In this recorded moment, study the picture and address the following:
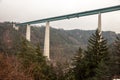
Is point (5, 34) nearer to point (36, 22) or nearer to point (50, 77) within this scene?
point (36, 22)

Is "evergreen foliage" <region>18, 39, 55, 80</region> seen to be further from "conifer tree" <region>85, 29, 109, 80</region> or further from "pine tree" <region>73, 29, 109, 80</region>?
"conifer tree" <region>85, 29, 109, 80</region>

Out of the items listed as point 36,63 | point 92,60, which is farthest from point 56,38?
point 92,60

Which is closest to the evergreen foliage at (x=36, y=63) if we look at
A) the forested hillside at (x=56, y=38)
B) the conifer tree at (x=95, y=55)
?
the conifer tree at (x=95, y=55)

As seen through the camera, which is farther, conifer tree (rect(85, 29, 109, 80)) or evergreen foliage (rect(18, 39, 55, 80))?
evergreen foliage (rect(18, 39, 55, 80))

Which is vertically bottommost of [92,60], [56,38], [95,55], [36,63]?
[36,63]

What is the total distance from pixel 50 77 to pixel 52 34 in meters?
82.9

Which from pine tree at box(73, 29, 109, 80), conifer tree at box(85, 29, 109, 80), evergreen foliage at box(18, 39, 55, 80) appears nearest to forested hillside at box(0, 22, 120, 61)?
evergreen foliage at box(18, 39, 55, 80)

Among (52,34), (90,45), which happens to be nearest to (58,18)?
(90,45)

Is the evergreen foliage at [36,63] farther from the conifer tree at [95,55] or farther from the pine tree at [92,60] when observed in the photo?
the conifer tree at [95,55]

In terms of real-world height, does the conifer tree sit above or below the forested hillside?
below

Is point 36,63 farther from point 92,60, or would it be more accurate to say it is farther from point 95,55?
point 95,55

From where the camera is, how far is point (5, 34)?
9162cm

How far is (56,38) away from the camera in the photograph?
368 feet

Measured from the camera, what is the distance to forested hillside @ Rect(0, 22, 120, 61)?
267 ft
